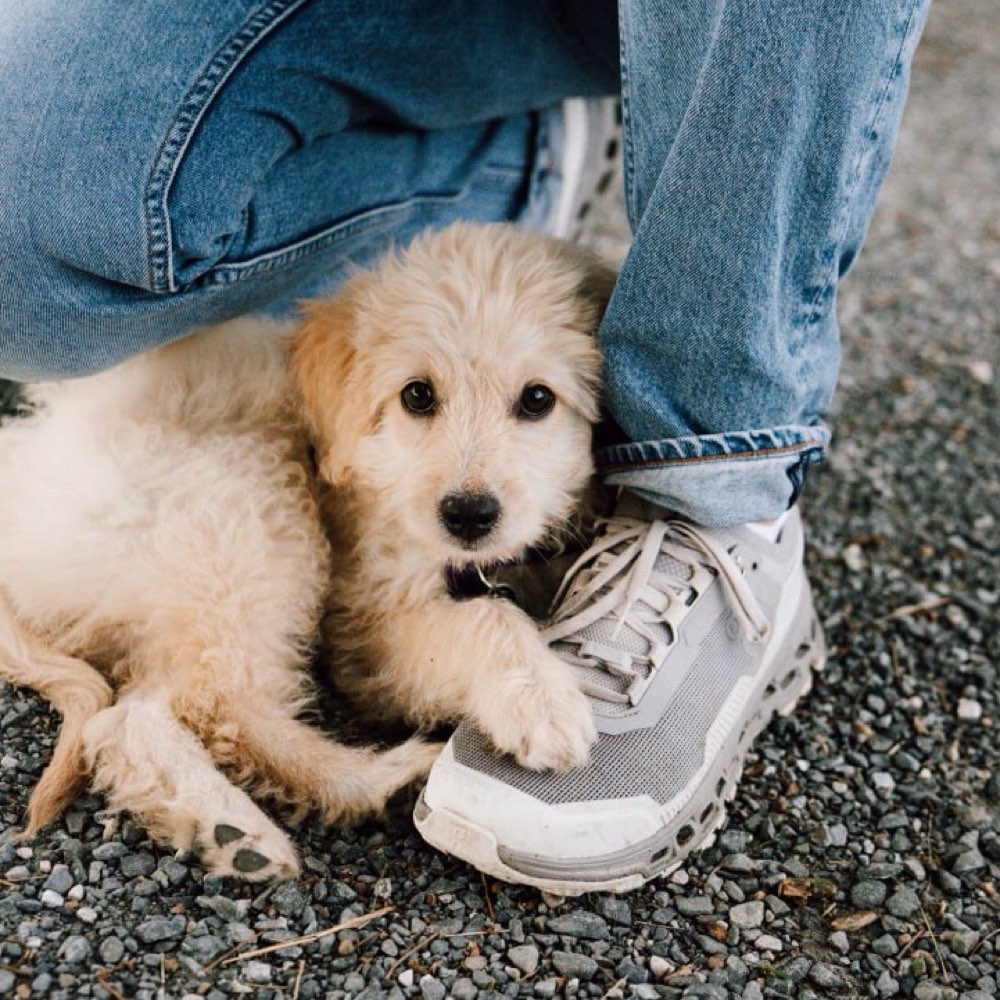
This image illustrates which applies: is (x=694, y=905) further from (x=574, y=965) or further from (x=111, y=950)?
(x=111, y=950)

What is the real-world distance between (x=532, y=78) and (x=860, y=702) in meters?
1.75

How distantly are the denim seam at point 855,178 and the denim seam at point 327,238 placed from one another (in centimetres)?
119

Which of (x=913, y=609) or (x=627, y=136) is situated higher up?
(x=627, y=136)

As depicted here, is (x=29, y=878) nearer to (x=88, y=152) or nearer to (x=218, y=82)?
(x=88, y=152)

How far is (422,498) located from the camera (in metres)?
2.15

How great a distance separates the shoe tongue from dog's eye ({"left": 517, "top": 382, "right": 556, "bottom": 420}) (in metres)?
0.34

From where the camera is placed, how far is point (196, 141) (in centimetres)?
231

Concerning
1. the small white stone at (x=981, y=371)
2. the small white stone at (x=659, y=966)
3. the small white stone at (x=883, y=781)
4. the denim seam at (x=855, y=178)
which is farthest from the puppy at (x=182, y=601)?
the small white stone at (x=981, y=371)

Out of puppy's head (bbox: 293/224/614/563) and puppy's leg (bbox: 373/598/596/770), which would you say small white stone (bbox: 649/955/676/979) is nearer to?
puppy's leg (bbox: 373/598/596/770)

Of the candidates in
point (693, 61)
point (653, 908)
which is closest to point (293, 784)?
point (653, 908)

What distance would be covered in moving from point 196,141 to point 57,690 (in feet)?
3.73

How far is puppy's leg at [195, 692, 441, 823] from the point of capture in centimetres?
207

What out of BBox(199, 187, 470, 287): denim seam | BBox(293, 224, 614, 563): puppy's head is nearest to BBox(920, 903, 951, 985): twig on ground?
BBox(293, 224, 614, 563): puppy's head

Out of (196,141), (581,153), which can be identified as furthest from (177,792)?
(581,153)
